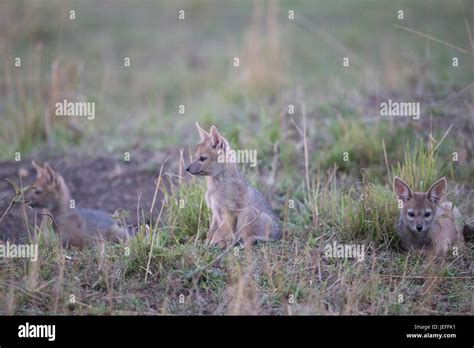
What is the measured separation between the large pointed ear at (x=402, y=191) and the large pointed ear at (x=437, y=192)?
0.18m

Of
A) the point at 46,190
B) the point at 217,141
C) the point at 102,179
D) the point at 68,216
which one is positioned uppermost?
the point at 217,141

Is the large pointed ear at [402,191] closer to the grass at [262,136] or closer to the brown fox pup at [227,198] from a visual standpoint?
the grass at [262,136]

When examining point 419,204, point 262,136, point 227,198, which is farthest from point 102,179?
point 419,204

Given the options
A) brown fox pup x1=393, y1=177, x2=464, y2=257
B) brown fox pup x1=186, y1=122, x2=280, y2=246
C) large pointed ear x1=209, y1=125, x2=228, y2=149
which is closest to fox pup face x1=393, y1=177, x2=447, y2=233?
brown fox pup x1=393, y1=177, x2=464, y2=257

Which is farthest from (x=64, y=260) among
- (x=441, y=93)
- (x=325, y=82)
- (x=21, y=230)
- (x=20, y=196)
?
(x=325, y=82)

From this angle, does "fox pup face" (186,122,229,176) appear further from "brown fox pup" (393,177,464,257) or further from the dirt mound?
"brown fox pup" (393,177,464,257)

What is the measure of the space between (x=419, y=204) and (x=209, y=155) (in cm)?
212

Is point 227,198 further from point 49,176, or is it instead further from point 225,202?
point 49,176

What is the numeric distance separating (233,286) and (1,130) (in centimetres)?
614

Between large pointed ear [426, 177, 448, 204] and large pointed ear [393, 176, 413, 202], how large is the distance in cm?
18

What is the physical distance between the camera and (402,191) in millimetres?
7438

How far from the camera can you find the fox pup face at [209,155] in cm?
773

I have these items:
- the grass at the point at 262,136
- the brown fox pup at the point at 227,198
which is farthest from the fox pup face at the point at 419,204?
the brown fox pup at the point at 227,198

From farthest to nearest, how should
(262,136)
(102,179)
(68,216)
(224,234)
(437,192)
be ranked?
(102,179), (262,136), (68,216), (224,234), (437,192)
